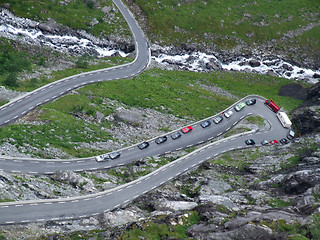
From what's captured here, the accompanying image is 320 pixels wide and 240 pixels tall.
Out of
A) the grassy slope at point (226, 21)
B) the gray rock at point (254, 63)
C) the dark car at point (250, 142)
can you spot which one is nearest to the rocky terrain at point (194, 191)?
the dark car at point (250, 142)

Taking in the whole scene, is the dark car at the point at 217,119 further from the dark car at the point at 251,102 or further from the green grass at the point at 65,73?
the green grass at the point at 65,73

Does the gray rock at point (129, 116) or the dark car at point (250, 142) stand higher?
the gray rock at point (129, 116)

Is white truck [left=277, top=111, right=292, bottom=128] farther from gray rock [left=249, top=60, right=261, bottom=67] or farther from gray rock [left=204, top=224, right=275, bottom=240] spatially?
gray rock [left=204, top=224, right=275, bottom=240]

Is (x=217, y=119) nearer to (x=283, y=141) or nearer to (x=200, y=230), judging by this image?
(x=283, y=141)

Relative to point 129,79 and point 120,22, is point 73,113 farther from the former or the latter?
point 120,22

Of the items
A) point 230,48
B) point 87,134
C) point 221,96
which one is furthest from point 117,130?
point 230,48
